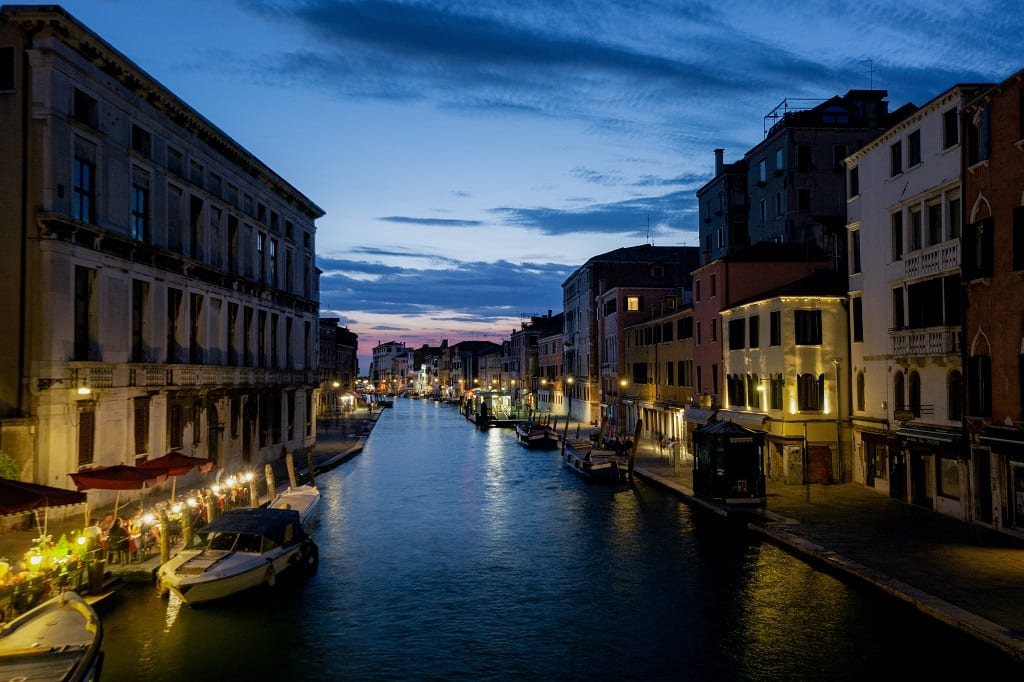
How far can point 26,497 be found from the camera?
17.1m

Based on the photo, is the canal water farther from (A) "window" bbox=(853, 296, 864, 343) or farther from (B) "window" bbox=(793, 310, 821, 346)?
(A) "window" bbox=(853, 296, 864, 343)

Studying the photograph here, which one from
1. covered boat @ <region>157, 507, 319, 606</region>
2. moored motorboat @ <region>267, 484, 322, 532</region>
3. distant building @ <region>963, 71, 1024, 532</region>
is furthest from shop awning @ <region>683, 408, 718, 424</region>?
covered boat @ <region>157, 507, 319, 606</region>

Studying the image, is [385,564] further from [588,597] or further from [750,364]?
[750,364]

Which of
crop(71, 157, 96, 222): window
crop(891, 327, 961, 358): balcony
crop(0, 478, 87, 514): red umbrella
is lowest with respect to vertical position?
crop(0, 478, 87, 514): red umbrella

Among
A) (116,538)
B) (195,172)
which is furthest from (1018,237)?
(195,172)

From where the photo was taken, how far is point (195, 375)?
35719mm

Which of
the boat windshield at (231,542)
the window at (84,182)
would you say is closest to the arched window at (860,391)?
the boat windshield at (231,542)

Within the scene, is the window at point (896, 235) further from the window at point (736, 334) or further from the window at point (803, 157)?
the window at point (803, 157)

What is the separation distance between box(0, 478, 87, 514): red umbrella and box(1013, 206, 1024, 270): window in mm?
25211

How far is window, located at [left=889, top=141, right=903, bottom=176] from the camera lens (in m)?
30.2

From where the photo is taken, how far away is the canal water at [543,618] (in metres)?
16.1

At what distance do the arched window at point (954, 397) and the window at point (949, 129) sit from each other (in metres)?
7.40

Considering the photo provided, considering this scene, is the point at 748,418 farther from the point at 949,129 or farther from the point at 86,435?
the point at 86,435

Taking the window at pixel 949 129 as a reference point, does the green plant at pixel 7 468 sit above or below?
below
